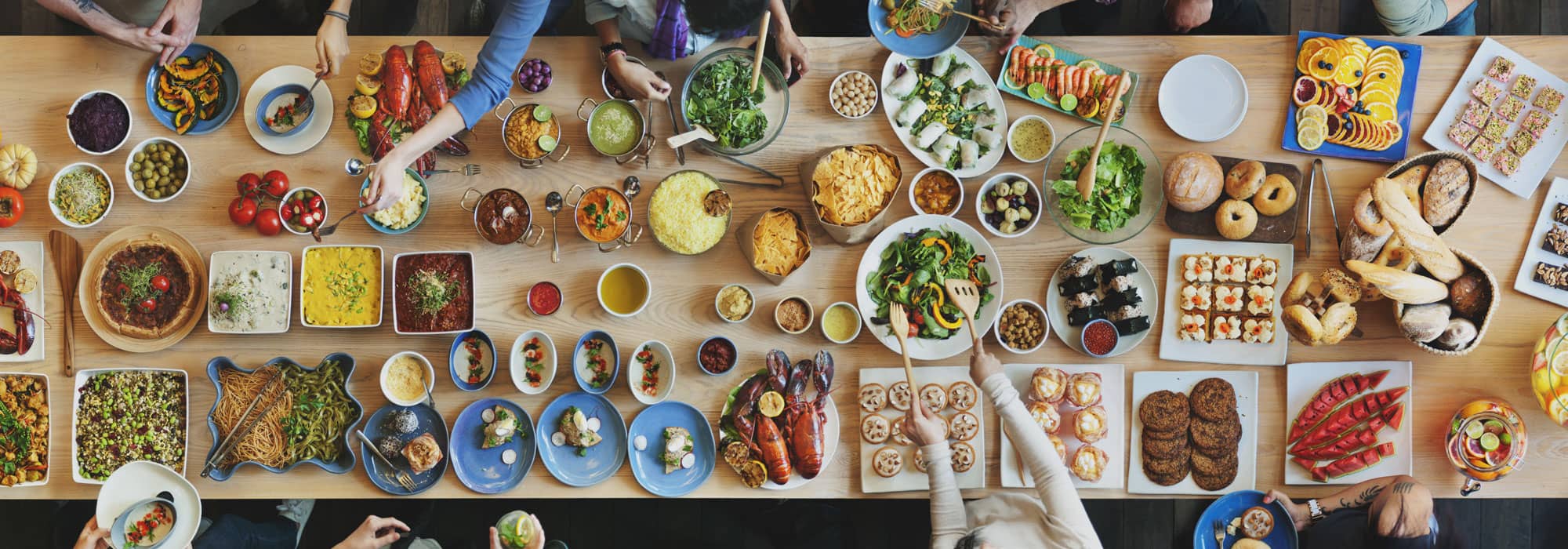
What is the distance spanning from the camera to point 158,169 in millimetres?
2830

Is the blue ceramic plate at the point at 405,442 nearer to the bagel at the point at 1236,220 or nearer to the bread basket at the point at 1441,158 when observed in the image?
the bagel at the point at 1236,220

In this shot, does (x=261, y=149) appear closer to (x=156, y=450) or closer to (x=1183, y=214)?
(x=156, y=450)

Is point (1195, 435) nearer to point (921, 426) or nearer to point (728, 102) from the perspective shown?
point (921, 426)

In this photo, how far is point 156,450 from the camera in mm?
2822

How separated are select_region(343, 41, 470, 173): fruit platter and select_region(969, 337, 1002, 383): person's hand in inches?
77.3

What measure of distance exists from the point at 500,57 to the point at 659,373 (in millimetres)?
1191

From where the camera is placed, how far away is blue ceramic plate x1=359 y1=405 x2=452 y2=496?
9.21 feet

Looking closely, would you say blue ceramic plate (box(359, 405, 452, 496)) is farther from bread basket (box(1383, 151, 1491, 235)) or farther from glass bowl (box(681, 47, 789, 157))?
bread basket (box(1383, 151, 1491, 235))

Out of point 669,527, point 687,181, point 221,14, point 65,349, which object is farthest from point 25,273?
point 669,527

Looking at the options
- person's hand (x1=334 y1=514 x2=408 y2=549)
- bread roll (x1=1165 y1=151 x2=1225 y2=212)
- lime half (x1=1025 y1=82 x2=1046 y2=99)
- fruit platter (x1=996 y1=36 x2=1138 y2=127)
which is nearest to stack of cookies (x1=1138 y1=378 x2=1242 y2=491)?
bread roll (x1=1165 y1=151 x2=1225 y2=212)

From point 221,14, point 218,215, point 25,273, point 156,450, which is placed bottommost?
point 156,450

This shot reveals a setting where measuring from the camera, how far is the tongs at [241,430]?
2.79 metres

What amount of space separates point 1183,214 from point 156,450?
3792 mm

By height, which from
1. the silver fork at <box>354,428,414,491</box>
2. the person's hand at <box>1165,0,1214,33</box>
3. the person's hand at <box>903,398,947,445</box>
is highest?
the person's hand at <box>1165,0,1214,33</box>
